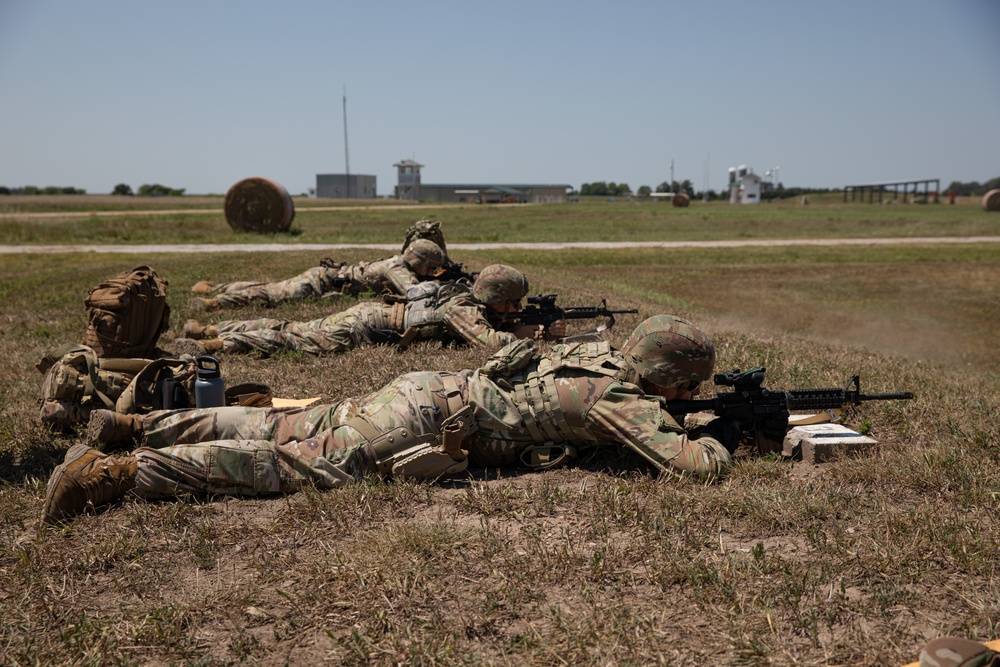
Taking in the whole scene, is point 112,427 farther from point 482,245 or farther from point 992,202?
point 992,202

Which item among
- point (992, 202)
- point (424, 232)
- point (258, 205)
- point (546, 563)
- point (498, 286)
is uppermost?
point (992, 202)

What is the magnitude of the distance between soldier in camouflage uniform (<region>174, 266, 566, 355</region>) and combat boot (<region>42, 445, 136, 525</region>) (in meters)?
4.07

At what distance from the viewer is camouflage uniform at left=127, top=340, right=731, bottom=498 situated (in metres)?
4.34

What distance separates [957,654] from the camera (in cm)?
268

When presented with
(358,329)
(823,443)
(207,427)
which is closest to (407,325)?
(358,329)

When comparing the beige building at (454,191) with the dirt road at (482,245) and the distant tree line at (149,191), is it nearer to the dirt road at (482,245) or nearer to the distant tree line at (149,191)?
the distant tree line at (149,191)

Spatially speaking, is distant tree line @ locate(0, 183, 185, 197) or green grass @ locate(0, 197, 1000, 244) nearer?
green grass @ locate(0, 197, 1000, 244)

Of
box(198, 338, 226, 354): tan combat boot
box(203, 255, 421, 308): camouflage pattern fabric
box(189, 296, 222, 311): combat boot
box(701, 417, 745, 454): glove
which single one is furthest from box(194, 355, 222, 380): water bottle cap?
box(189, 296, 222, 311): combat boot

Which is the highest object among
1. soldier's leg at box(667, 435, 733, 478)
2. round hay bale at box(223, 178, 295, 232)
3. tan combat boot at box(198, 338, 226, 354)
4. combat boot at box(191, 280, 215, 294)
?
round hay bale at box(223, 178, 295, 232)

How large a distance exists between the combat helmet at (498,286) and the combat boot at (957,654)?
5.90 m

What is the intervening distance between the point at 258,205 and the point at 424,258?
1930 centimetres

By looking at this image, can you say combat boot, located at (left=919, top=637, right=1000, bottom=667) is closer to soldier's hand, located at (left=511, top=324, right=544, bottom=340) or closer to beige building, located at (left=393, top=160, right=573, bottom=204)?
soldier's hand, located at (left=511, top=324, right=544, bottom=340)

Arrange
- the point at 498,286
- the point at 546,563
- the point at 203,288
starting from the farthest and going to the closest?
the point at 203,288
the point at 498,286
the point at 546,563

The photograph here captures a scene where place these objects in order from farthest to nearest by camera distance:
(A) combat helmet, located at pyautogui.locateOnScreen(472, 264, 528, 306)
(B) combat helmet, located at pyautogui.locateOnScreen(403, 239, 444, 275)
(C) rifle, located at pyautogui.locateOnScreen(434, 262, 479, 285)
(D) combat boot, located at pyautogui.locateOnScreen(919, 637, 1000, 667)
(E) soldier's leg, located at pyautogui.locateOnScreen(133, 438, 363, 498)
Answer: (C) rifle, located at pyautogui.locateOnScreen(434, 262, 479, 285) → (B) combat helmet, located at pyautogui.locateOnScreen(403, 239, 444, 275) → (A) combat helmet, located at pyautogui.locateOnScreen(472, 264, 528, 306) → (E) soldier's leg, located at pyautogui.locateOnScreen(133, 438, 363, 498) → (D) combat boot, located at pyautogui.locateOnScreen(919, 637, 1000, 667)
